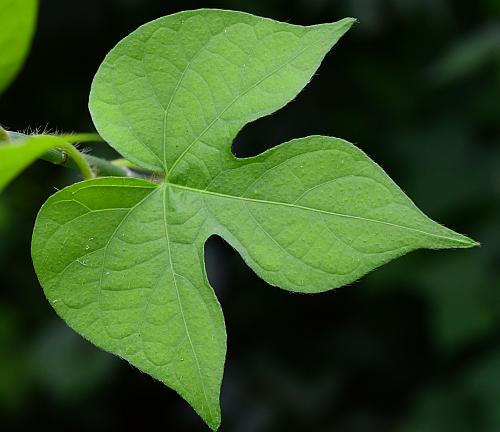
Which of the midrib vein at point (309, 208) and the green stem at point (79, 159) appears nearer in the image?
the midrib vein at point (309, 208)

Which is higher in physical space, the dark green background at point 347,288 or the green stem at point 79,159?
the green stem at point 79,159

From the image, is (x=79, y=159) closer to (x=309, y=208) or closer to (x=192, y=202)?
(x=192, y=202)

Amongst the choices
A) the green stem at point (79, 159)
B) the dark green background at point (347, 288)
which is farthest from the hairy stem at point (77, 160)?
the dark green background at point (347, 288)

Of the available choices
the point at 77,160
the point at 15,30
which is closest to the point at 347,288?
the point at 77,160

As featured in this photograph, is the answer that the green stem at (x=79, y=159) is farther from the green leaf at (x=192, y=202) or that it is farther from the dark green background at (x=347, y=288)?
the dark green background at (x=347, y=288)

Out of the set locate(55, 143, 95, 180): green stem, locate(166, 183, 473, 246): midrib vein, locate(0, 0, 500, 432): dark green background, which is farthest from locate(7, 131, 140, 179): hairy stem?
locate(0, 0, 500, 432): dark green background

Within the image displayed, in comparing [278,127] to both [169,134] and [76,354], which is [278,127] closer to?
[76,354]
